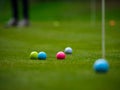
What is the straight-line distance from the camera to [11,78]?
8.42 m

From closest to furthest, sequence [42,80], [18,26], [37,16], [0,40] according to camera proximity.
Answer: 1. [42,80]
2. [0,40]
3. [18,26]
4. [37,16]

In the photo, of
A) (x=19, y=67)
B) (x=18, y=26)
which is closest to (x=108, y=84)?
(x=19, y=67)

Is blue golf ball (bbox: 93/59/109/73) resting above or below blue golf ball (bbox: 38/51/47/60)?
below

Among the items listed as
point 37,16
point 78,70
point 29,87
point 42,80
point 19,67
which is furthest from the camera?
point 37,16

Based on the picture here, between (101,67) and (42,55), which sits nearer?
(101,67)

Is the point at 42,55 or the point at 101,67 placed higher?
the point at 42,55

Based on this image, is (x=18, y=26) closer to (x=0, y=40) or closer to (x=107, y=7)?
(x=0, y=40)

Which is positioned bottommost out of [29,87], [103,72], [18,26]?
[29,87]

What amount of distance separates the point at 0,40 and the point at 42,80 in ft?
39.6

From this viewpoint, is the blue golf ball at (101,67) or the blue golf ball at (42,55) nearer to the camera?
the blue golf ball at (101,67)

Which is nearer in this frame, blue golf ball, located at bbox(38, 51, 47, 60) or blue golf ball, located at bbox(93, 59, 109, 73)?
blue golf ball, located at bbox(93, 59, 109, 73)

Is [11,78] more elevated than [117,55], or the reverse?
[117,55]

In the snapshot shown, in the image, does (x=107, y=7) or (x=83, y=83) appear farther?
(x=107, y=7)

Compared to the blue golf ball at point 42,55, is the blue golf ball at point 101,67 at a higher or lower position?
lower
